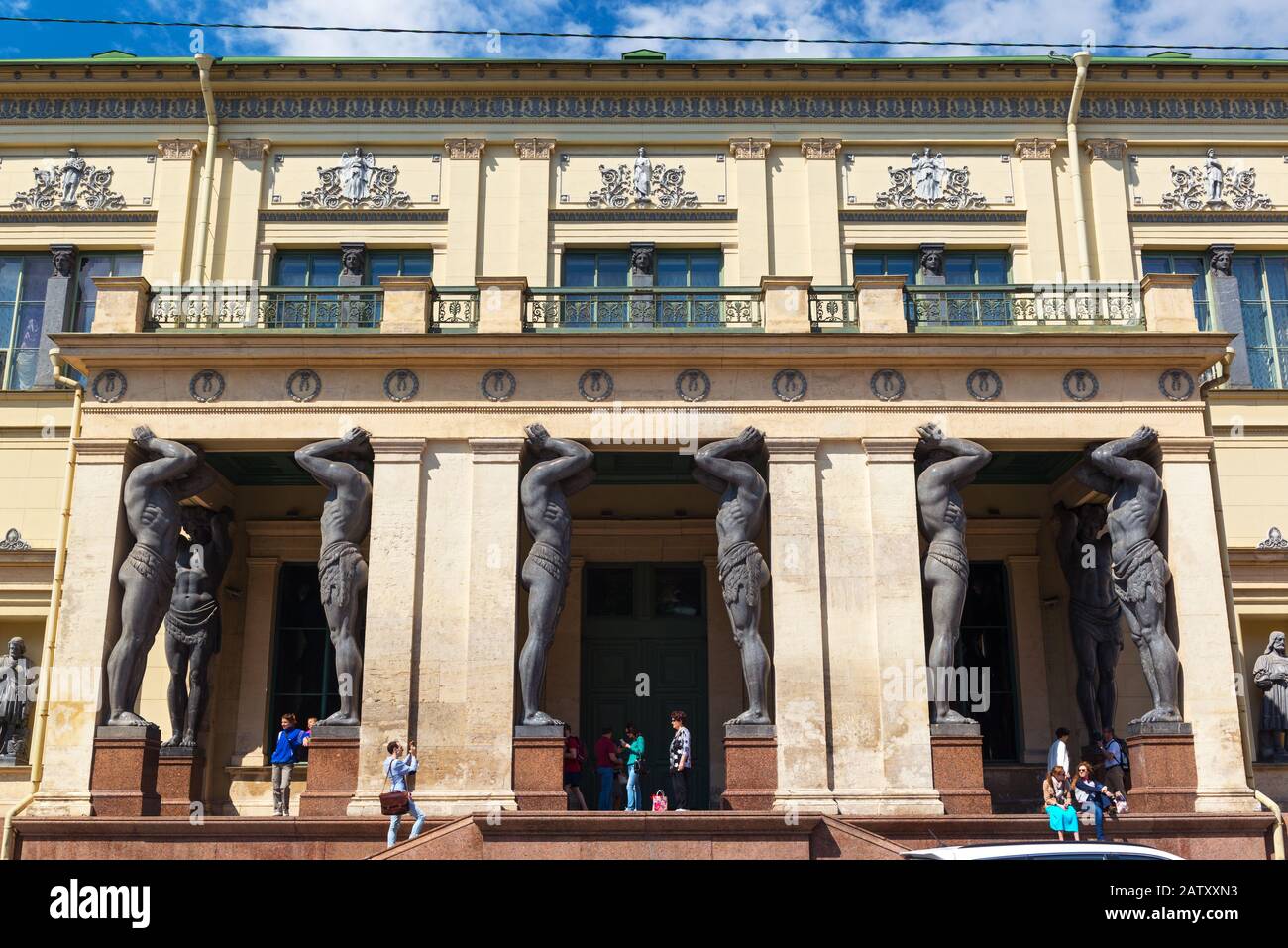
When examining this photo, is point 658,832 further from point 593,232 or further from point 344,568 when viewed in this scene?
point 593,232

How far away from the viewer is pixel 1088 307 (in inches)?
917

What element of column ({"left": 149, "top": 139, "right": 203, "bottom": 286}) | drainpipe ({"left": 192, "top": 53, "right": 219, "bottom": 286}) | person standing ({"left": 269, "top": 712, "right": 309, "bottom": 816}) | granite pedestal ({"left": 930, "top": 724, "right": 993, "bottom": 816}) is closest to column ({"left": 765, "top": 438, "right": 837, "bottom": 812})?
granite pedestal ({"left": 930, "top": 724, "right": 993, "bottom": 816})

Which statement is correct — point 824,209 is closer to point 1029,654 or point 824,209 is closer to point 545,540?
point 1029,654

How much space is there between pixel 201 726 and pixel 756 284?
13395mm

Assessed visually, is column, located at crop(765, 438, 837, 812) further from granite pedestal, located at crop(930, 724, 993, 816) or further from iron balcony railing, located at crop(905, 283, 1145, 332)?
iron balcony railing, located at crop(905, 283, 1145, 332)

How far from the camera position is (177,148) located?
2755cm

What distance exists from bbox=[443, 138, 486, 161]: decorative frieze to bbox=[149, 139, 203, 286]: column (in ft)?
17.4

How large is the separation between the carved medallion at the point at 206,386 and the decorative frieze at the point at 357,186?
21.5 ft

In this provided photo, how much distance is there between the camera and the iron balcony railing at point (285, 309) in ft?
74.5

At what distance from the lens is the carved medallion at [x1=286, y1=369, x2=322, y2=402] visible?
22.0 metres

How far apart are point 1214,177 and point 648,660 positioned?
50.8ft

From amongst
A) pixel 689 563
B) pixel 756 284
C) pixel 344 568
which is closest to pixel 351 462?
pixel 344 568

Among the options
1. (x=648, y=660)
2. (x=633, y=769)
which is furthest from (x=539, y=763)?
(x=648, y=660)
